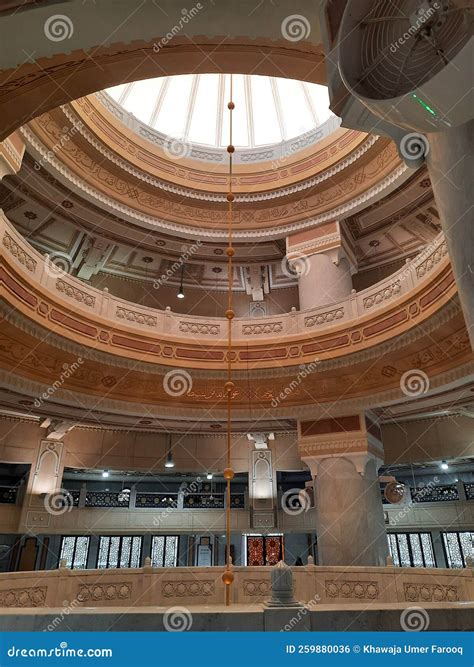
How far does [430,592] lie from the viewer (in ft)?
23.4

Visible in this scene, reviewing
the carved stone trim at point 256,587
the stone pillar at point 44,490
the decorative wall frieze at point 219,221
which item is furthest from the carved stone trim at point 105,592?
the decorative wall frieze at point 219,221

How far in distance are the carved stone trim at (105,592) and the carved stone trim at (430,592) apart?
4710 millimetres

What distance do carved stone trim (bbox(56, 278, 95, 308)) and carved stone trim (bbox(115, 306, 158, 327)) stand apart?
0.59m

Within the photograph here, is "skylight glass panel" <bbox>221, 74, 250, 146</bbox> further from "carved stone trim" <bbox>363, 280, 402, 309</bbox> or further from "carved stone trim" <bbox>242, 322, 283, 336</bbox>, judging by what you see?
"carved stone trim" <bbox>363, 280, 402, 309</bbox>

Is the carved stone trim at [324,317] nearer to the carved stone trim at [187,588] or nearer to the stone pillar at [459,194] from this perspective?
the carved stone trim at [187,588]

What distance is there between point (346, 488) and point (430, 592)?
2.40 metres

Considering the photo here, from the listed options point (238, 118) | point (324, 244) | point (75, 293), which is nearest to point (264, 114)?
point (238, 118)

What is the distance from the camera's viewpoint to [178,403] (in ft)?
33.2

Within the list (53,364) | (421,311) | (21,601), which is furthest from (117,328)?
(421,311)

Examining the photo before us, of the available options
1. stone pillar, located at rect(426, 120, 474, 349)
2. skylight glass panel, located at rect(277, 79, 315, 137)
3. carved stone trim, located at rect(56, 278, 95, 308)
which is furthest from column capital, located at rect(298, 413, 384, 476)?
skylight glass panel, located at rect(277, 79, 315, 137)

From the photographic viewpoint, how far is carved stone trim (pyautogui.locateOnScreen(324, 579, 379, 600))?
7.54 m

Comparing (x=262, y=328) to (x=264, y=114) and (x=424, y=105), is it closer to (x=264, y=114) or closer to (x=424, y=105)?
(x=424, y=105)

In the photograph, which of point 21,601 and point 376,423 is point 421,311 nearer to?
point 376,423
